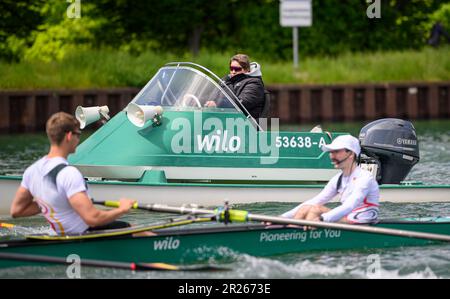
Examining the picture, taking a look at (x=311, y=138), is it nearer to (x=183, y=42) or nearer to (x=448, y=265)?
(x=448, y=265)

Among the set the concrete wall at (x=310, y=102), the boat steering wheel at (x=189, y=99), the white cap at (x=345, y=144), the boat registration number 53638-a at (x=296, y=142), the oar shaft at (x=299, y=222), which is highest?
the boat steering wheel at (x=189, y=99)

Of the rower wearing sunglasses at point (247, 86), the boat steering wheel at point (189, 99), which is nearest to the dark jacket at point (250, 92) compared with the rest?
the rower wearing sunglasses at point (247, 86)

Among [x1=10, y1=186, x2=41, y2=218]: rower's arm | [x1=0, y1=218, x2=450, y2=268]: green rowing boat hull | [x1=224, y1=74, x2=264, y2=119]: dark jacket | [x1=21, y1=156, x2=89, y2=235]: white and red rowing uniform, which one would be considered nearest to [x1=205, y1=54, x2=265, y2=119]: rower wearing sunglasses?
[x1=224, y1=74, x2=264, y2=119]: dark jacket

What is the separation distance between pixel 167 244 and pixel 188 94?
173 inches

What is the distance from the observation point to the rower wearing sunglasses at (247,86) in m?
15.6

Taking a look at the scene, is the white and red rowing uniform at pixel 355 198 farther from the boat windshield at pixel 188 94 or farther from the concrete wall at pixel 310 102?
the concrete wall at pixel 310 102

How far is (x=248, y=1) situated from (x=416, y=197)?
91.4ft

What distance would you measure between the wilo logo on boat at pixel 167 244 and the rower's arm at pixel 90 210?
0.74 meters

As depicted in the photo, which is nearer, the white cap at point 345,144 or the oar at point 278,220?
the oar at point 278,220

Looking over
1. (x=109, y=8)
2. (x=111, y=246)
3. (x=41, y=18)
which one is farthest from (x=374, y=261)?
(x=109, y=8)

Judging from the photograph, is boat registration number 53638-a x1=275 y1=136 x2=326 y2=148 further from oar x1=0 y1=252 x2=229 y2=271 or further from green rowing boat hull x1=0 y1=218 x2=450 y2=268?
oar x1=0 y1=252 x2=229 y2=271

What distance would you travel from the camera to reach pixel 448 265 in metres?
11.6

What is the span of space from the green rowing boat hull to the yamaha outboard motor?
9.22 feet

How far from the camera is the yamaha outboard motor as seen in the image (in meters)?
15.3
